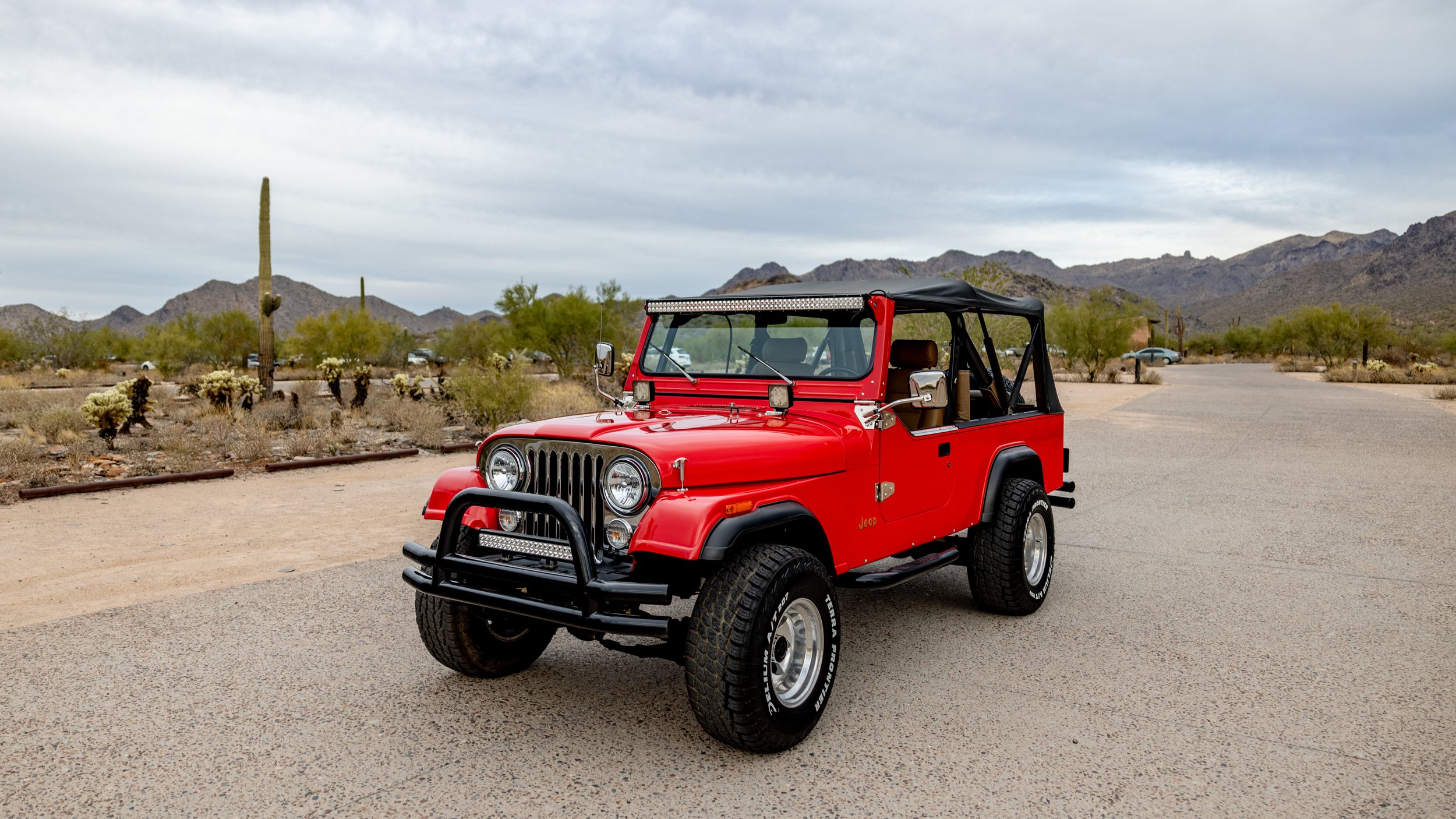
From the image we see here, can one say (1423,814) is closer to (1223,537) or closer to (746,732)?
(746,732)

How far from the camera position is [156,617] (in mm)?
5656

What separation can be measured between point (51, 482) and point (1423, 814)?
39.8 feet

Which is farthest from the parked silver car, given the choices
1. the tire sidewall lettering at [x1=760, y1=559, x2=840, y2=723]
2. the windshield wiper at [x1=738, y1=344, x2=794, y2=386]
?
the tire sidewall lettering at [x1=760, y1=559, x2=840, y2=723]

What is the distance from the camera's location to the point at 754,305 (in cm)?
515

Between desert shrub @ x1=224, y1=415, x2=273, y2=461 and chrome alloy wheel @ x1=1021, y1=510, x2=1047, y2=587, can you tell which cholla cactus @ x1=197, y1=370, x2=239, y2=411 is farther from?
chrome alloy wheel @ x1=1021, y1=510, x2=1047, y2=587

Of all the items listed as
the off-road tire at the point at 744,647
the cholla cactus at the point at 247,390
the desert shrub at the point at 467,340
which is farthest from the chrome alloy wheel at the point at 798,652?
the desert shrub at the point at 467,340

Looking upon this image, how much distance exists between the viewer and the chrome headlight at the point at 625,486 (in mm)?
3773

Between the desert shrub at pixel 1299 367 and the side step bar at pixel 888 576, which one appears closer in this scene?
the side step bar at pixel 888 576

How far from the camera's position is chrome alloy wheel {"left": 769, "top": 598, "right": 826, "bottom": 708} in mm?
3957

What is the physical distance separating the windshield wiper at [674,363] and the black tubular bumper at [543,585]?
168 cm

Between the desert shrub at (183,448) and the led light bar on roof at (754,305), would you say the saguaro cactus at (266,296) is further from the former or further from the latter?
the led light bar on roof at (754,305)

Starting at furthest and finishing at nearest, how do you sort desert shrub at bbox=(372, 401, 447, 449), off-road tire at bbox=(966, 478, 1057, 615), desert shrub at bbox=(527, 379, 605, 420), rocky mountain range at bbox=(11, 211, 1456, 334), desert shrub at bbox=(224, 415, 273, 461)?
rocky mountain range at bbox=(11, 211, 1456, 334) < desert shrub at bbox=(527, 379, 605, 420) < desert shrub at bbox=(372, 401, 447, 449) < desert shrub at bbox=(224, 415, 273, 461) < off-road tire at bbox=(966, 478, 1057, 615)

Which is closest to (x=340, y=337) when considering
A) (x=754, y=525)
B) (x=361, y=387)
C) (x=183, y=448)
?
(x=361, y=387)

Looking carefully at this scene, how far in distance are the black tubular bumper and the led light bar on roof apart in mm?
1922
